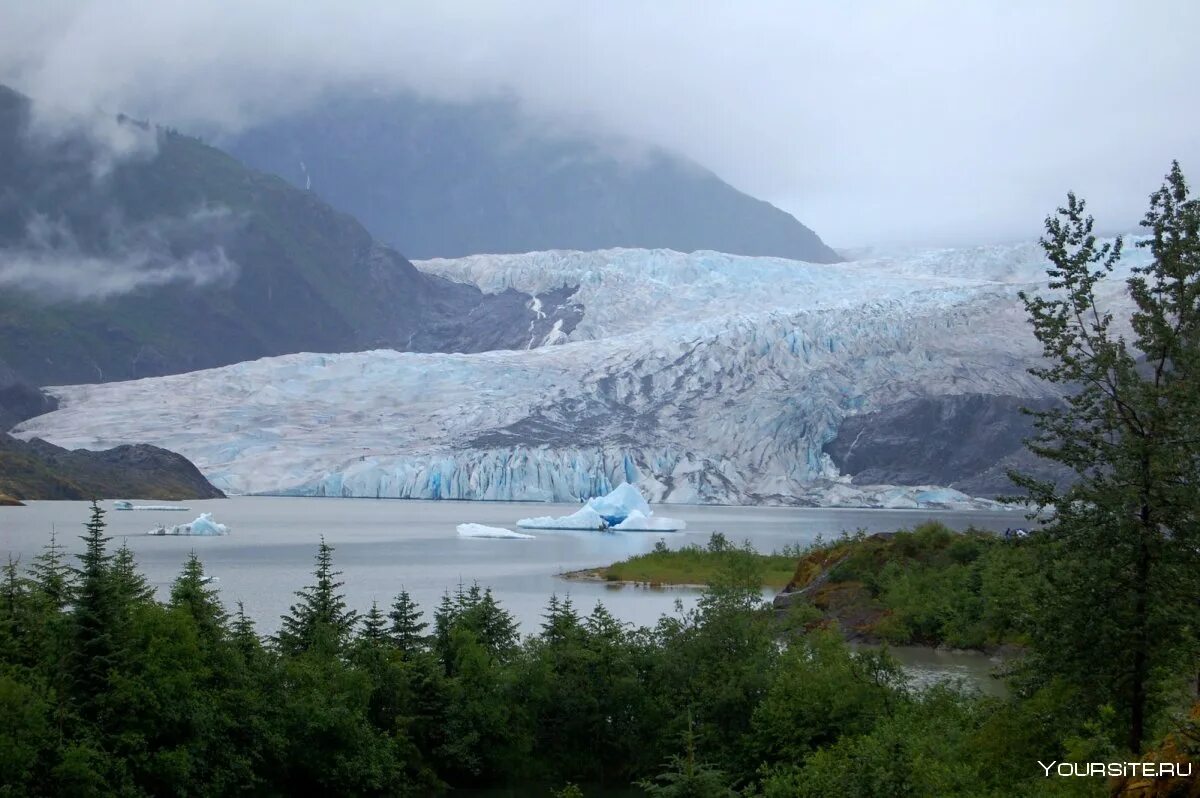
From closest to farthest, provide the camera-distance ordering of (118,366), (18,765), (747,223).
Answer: (18,765), (118,366), (747,223)

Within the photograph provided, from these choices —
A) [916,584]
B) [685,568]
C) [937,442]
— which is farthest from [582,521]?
[916,584]

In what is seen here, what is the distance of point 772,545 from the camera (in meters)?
46.4

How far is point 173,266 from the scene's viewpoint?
140 metres

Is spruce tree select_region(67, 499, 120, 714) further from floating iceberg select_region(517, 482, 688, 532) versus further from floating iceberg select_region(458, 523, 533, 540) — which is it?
floating iceberg select_region(517, 482, 688, 532)

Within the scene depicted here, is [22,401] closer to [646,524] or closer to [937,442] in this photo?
[646,524]

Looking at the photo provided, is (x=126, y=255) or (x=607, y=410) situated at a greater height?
(x=126, y=255)

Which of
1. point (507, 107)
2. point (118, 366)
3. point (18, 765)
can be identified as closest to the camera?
point (18, 765)

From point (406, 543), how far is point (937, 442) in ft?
147

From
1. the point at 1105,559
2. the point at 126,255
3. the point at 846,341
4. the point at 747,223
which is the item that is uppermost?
the point at 747,223

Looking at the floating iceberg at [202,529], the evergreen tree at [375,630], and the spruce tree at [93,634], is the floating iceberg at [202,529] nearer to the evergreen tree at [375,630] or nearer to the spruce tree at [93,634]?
the evergreen tree at [375,630]

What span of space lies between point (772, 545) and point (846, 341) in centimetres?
3010

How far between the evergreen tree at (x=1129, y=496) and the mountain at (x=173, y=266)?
112299 millimetres

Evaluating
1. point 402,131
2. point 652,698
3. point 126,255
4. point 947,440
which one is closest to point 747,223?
point 402,131

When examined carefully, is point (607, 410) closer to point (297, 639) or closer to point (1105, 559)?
point (297, 639)
